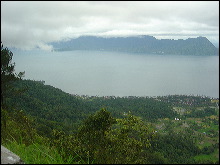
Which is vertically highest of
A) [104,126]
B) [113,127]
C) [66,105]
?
[104,126]

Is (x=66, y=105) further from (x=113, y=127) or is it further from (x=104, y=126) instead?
(x=104, y=126)

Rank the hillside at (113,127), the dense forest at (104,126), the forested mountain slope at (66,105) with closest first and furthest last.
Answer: the dense forest at (104,126), the hillside at (113,127), the forested mountain slope at (66,105)

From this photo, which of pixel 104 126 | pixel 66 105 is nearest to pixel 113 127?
pixel 104 126

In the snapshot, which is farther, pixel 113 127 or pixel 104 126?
pixel 113 127

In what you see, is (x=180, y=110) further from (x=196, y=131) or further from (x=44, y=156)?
(x=44, y=156)

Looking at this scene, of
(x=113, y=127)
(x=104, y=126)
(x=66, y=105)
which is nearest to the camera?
(x=104, y=126)

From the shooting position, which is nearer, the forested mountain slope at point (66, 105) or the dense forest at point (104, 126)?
the dense forest at point (104, 126)

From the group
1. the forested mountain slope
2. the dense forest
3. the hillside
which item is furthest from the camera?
the forested mountain slope

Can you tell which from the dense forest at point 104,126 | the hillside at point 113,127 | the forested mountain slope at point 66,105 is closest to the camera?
the dense forest at point 104,126
